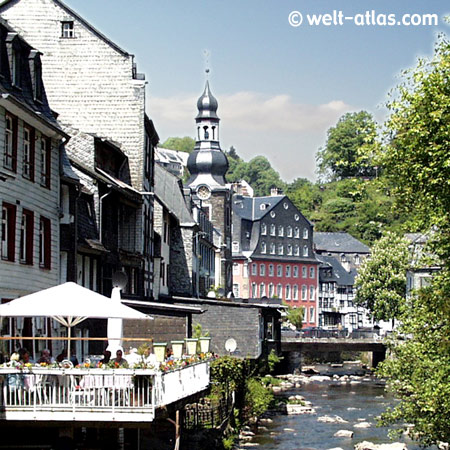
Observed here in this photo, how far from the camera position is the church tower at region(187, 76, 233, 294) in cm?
10456

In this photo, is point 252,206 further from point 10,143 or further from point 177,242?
point 10,143

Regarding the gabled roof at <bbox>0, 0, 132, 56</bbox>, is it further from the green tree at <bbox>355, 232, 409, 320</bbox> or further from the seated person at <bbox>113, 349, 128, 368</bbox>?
the green tree at <bbox>355, 232, 409, 320</bbox>

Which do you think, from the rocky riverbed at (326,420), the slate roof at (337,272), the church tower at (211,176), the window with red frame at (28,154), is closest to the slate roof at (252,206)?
the slate roof at (337,272)

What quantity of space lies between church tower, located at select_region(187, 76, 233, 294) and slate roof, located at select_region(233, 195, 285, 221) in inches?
882

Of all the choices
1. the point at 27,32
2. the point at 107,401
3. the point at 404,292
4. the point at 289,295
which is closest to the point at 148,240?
the point at 27,32

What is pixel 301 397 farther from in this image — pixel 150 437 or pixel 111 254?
pixel 150 437

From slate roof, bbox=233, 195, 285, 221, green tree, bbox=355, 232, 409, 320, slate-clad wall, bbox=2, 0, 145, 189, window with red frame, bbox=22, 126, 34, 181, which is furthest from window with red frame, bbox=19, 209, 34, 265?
Answer: slate roof, bbox=233, 195, 285, 221

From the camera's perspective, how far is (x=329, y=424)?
52.5 metres

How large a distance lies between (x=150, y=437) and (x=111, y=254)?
1143cm

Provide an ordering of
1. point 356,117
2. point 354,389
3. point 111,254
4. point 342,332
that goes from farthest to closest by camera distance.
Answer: point 356,117
point 342,332
point 354,389
point 111,254

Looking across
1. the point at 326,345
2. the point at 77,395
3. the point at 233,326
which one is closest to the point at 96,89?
the point at 233,326

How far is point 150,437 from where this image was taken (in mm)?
30922

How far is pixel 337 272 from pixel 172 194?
77897 millimetres

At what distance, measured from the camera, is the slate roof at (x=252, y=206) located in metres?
132
